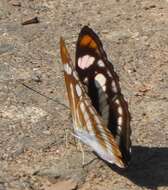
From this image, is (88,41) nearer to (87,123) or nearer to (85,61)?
(85,61)

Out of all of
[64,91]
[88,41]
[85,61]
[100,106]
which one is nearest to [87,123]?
[100,106]

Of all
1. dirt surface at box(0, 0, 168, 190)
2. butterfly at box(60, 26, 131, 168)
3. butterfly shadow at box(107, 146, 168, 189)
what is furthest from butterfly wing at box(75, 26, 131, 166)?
dirt surface at box(0, 0, 168, 190)

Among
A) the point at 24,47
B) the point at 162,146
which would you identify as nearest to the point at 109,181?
the point at 162,146

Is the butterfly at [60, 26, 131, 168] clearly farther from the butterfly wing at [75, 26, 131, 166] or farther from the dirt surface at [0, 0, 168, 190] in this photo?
the dirt surface at [0, 0, 168, 190]

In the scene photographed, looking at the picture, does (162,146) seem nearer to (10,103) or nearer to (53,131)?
(53,131)

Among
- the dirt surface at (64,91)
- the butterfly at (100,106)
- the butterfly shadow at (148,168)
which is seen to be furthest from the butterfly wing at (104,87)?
the dirt surface at (64,91)

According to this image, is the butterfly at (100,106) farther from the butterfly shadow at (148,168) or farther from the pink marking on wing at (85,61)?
the butterfly shadow at (148,168)
